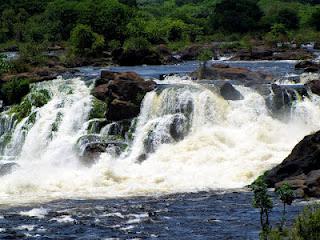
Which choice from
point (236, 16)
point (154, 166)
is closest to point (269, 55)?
point (154, 166)

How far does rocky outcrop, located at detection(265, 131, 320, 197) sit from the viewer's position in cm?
3266

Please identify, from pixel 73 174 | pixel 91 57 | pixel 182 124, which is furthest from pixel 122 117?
pixel 91 57

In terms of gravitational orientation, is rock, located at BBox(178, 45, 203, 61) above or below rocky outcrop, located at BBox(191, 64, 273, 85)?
above

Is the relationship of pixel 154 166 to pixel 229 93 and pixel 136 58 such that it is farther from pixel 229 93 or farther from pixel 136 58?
pixel 136 58

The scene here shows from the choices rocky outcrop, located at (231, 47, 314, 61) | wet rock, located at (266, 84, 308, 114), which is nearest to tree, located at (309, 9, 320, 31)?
rocky outcrop, located at (231, 47, 314, 61)

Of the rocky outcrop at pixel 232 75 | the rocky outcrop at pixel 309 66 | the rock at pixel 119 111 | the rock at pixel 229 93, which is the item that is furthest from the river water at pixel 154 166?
the rocky outcrop at pixel 309 66

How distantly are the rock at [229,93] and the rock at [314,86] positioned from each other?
13.9 feet

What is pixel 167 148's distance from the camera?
41.8 m

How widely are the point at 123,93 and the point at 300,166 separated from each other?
15.1 metres

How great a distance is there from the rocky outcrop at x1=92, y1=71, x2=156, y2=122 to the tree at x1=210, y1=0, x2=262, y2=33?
2668 inches

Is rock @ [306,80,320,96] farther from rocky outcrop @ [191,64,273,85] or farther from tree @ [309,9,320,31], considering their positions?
tree @ [309,9,320,31]

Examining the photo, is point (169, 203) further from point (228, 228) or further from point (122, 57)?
point (122, 57)

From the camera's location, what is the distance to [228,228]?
87.3 ft

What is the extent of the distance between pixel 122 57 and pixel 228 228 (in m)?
42.2
